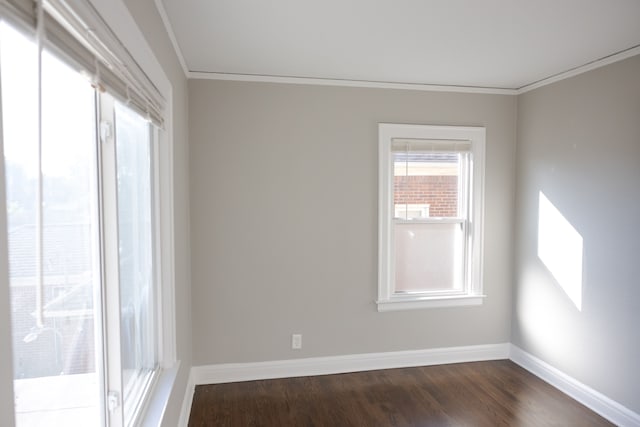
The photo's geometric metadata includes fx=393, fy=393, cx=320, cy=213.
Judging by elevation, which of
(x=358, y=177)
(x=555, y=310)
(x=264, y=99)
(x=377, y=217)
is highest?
(x=264, y=99)

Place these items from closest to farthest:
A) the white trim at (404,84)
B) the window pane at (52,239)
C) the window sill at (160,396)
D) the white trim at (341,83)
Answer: the window pane at (52,239) < the window sill at (160,396) < the white trim at (404,84) < the white trim at (341,83)

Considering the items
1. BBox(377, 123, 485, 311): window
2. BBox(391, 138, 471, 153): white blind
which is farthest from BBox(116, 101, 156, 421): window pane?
BBox(391, 138, 471, 153): white blind

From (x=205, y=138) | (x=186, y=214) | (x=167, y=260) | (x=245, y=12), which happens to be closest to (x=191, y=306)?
(x=186, y=214)

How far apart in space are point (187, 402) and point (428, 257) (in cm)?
225

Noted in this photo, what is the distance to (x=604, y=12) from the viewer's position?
6.63ft

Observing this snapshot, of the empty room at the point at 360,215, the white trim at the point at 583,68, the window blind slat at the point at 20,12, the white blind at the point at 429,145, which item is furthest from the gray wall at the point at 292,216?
the window blind slat at the point at 20,12

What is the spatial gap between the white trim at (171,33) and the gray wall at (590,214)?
2832 mm

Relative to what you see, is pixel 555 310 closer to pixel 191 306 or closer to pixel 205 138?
pixel 191 306

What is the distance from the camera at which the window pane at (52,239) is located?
79 cm

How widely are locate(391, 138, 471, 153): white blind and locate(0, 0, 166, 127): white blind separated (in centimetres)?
229

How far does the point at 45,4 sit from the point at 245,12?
1388 mm

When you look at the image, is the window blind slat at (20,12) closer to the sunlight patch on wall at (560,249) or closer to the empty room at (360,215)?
the empty room at (360,215)

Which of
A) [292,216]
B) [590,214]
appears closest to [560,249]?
[590,214]

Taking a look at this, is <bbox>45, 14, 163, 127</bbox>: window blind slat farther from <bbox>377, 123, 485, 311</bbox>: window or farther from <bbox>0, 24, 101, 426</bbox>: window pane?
<bbox>377, 123, 485, 311</bbox>: window
